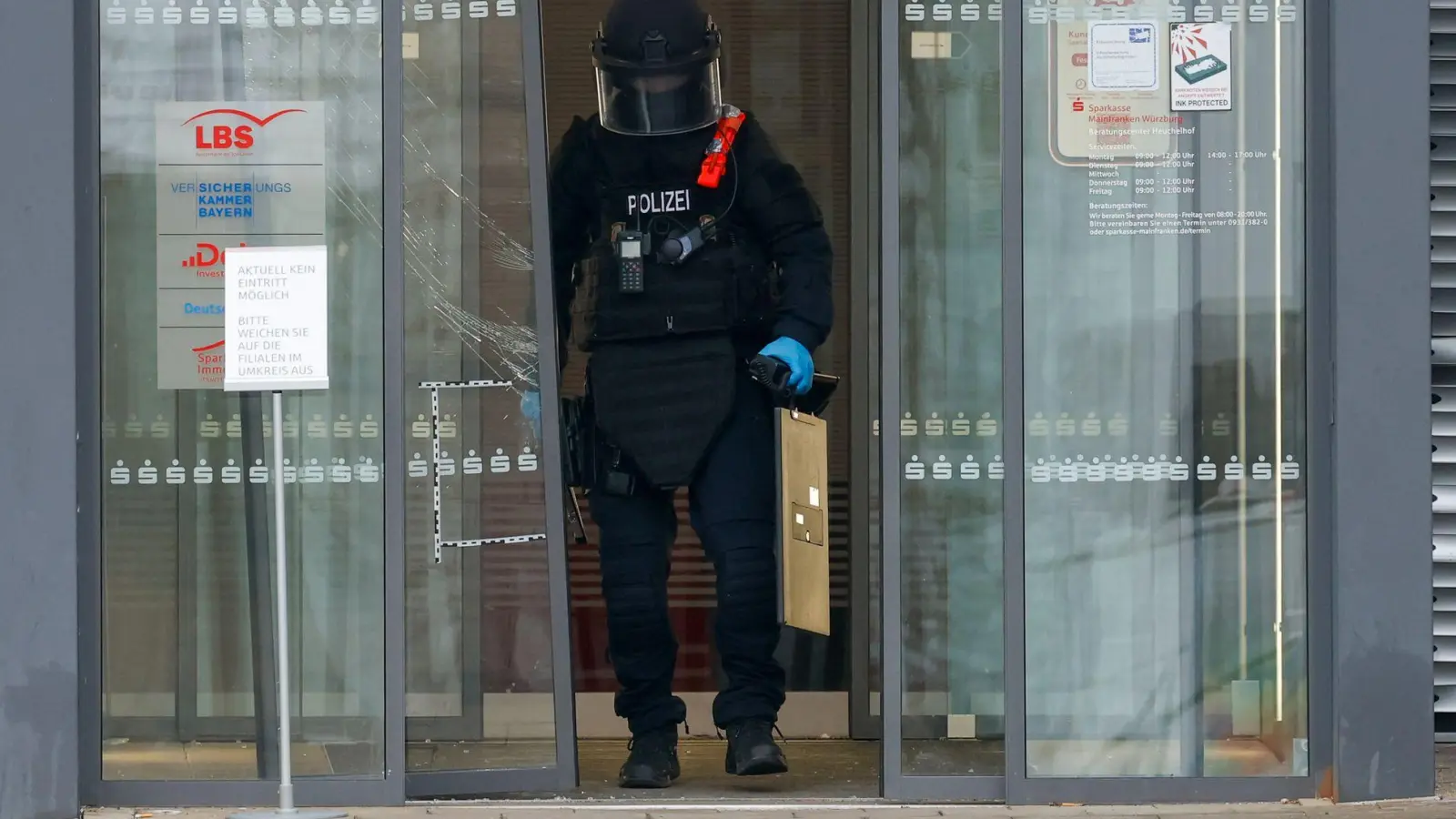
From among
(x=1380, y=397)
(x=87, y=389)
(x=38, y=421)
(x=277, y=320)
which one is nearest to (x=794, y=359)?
(x=277, y=320)

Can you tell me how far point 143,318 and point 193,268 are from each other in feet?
0.77

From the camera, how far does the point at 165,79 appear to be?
6559 millimetres

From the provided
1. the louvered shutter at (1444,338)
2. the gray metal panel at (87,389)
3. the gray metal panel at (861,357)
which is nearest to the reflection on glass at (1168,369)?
the louvered shutter at (1444,338)

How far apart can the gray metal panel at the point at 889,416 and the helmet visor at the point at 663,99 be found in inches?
28.1

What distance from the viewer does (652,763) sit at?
698cm

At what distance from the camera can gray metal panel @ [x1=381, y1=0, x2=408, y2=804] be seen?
6.54 m

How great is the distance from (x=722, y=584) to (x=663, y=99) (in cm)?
175

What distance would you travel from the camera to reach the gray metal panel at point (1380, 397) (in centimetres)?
649

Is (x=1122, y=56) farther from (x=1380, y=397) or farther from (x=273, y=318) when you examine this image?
(x=273, y=318)

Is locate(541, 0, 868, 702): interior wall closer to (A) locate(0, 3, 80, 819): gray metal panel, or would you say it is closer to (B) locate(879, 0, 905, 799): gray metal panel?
(B) locate(879, 0, 905, 799): gray metal panel

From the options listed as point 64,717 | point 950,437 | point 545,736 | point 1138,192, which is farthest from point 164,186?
point 1138,192

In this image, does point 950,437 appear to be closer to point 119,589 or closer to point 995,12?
point 995,12

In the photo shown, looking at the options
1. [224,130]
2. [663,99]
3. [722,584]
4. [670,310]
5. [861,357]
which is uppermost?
[663,99]

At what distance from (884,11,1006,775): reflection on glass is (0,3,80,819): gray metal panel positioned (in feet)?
9.06
